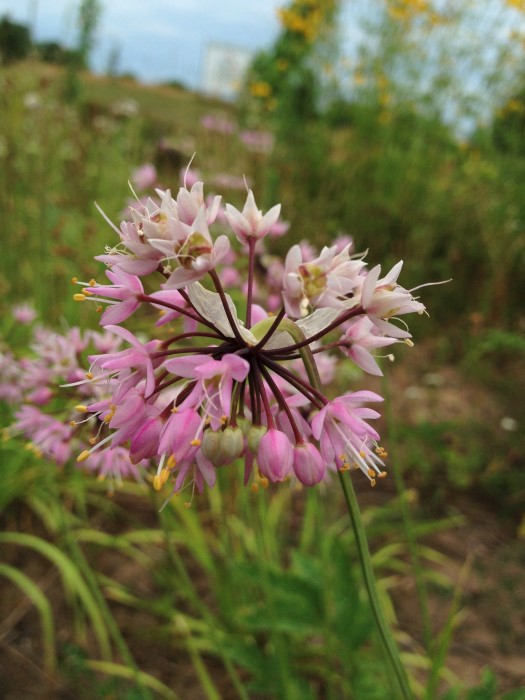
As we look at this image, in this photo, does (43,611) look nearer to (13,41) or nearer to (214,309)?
(214,309)

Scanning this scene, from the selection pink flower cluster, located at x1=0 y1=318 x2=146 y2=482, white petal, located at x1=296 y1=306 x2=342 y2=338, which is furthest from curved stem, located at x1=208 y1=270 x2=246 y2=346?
pink flower cluster, located at x1=0 y1=318 x2=146 y2=482

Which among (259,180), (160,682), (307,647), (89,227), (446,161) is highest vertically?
(446,161)

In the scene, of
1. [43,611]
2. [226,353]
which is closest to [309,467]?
[226,353]

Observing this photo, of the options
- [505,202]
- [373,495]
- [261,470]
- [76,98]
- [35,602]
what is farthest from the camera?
[505,202]

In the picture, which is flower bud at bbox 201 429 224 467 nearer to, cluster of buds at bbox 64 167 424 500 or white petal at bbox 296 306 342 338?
cluster of buds at bbox 64 167 424 500

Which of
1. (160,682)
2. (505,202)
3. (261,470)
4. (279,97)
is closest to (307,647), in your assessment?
(160,682)

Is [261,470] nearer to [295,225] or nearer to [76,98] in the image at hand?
[76,98]
